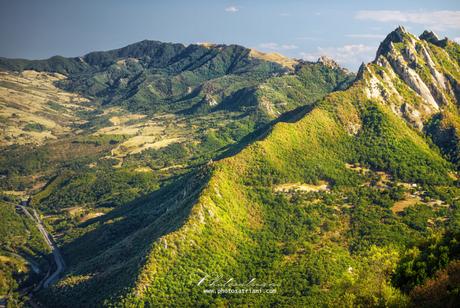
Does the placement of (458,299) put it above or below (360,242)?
above

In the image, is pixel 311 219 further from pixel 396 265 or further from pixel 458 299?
pixel 458 299

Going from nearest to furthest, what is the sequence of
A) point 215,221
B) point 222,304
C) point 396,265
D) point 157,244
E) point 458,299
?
point 458,299
point 396,265
point 222,304
point 157,244
point 215,221

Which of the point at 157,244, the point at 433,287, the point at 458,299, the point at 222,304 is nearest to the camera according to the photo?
the point at 458,299

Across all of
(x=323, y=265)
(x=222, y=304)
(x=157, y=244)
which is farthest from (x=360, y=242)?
(x=157, y=244)

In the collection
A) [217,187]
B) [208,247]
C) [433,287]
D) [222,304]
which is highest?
[433,287]

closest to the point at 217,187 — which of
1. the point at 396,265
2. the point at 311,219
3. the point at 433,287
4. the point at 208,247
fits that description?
the point at 208,247

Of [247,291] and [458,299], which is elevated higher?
[458,299]

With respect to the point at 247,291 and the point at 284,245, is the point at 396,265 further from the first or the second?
the point at 284,245

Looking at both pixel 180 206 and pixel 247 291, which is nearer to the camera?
pixel 247 291

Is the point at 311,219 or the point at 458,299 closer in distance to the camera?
the point at 458,299
